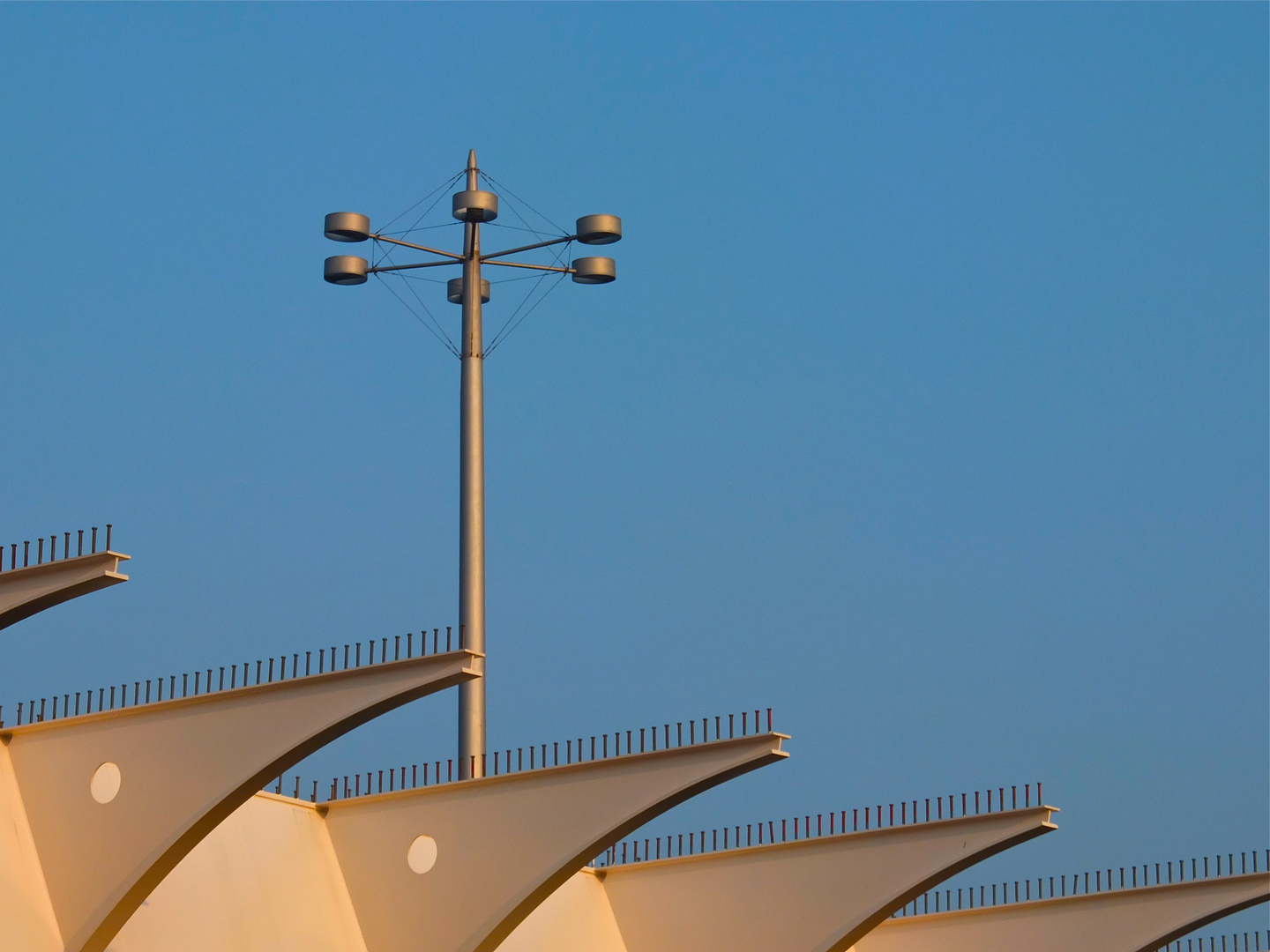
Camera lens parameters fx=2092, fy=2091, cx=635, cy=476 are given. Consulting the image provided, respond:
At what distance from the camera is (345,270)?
32.9 metres

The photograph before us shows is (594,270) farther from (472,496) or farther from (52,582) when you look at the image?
(52,582)

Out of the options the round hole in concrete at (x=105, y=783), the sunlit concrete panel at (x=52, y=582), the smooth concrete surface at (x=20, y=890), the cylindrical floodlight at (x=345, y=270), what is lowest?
the smooth concrete surface at (x=20, y=890)

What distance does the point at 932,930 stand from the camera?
29.0m

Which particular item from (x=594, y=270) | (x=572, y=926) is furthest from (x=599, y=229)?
(x=572, y=926)

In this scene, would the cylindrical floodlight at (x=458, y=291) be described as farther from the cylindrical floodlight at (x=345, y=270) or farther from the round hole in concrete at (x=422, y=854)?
the round hole in concrete at (x=422, y=854)

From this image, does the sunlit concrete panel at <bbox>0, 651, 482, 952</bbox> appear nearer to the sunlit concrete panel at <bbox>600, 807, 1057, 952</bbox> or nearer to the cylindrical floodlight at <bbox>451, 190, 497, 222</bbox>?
the sunlit concrete panel at <bbox>600, 807, 1057, 952</bbox>

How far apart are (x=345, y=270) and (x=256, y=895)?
11698 mm

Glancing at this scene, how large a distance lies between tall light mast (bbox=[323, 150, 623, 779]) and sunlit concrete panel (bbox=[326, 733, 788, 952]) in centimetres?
438

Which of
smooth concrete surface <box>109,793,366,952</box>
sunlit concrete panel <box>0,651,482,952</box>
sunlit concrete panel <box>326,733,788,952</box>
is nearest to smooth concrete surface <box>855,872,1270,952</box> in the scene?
sunlit concrete panel <box>326,733,788,952</box>

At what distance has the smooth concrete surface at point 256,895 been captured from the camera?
77.0 ft

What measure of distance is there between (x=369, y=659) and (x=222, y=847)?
4.48 metres

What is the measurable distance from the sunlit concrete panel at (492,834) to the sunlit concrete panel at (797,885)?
3419mm

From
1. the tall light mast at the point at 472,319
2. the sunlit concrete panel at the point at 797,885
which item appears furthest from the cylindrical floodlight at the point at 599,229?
the sunlit concrete panel at the point at 797,885

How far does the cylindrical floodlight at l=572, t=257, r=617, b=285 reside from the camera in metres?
33.3
